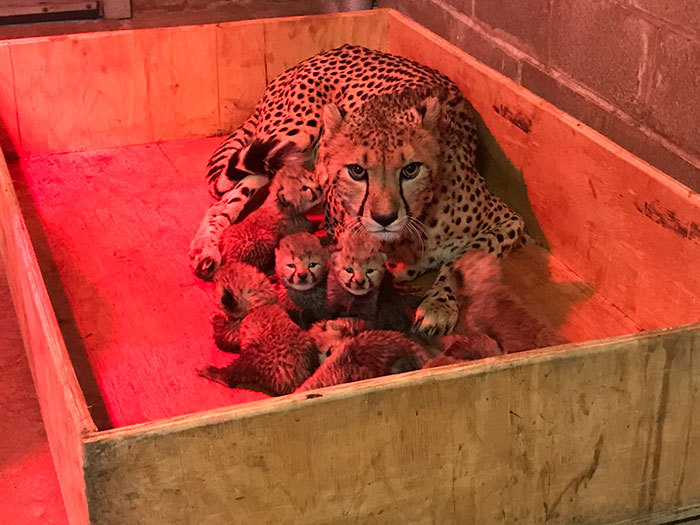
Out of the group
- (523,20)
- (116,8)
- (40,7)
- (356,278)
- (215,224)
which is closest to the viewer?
(356,278)

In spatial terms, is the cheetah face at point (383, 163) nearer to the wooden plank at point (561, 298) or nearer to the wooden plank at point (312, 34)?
the wooden plank at point (561, 298)

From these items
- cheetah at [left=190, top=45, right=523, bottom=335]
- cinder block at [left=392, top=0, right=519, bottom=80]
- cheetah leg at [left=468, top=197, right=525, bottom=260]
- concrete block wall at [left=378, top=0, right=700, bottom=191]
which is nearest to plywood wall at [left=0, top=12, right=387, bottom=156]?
cinder block at [left=392, top=0, right=519, bottom=80]

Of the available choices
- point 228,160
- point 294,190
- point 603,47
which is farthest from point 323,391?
point 228,160

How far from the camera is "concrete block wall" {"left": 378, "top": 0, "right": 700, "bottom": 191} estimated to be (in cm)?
228

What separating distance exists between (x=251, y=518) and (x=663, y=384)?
28.5 inches

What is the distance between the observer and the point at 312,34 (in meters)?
3.56

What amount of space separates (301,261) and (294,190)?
323mm

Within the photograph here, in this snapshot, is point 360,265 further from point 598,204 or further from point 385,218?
point 598,204

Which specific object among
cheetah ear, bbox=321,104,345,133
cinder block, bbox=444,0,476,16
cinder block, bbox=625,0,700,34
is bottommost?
cheetah ear, bbox=321,104,345,133

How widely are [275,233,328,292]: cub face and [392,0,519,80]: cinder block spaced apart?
1.08m

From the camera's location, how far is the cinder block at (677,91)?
2.24 m

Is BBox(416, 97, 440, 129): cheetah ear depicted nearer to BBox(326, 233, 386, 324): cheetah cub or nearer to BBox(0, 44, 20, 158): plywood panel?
BBox(326, 233, 386, 324): cheetah cub

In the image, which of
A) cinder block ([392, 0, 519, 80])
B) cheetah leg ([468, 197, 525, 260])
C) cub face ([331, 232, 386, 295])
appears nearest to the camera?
cub face ([331, 232, 386, 295])

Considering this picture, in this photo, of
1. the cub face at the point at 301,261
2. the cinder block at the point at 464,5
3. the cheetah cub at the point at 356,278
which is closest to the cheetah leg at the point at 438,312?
the cheetah cub at the point at 356,278
